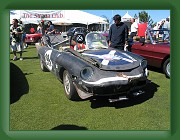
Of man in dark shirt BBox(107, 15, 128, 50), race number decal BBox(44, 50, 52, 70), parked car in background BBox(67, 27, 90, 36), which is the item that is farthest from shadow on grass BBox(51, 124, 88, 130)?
man in dark shirt BBox(107, 15, 128, 50)


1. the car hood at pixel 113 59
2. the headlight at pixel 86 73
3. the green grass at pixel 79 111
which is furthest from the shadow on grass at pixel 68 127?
the car hood at pixel 113 59

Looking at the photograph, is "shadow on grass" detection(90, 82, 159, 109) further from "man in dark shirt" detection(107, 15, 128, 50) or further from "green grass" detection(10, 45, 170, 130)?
"man in dark shirt" detection(107, 15, 128, 50)

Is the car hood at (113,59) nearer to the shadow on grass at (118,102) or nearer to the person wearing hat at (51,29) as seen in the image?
the shadow on grass at (118,102)

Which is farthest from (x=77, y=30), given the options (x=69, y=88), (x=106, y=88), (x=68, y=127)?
(x=68, y=127)

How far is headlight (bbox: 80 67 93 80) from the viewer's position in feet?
10.7

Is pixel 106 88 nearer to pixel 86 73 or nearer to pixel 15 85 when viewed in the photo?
pixel 86 73

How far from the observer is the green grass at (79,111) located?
2641mm

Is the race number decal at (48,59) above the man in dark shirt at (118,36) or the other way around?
the other way around

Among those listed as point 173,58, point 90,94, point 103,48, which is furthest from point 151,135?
point 103,48

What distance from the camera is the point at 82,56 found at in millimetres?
3691

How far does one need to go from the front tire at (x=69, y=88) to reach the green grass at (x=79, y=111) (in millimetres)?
74

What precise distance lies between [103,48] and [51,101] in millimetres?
1427

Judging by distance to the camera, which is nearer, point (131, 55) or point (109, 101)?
point (109, 101)
